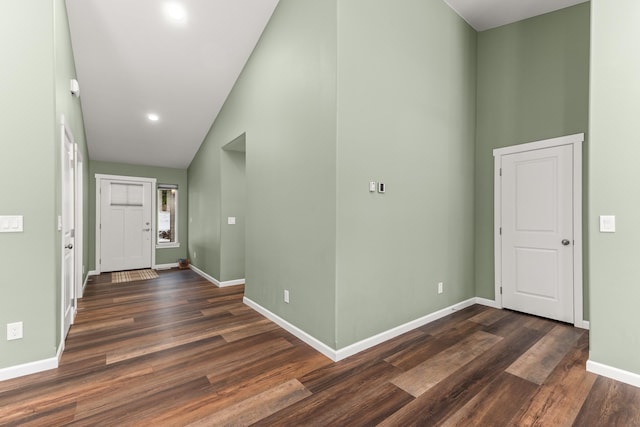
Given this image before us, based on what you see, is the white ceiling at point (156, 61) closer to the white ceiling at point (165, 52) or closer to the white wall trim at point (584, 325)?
the white ceiling at point (165, 52)

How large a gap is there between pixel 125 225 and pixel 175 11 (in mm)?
4817

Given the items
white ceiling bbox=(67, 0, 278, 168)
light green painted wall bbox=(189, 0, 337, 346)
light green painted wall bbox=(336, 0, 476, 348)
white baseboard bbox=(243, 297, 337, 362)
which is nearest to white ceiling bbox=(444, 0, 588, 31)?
light green painted wall bbox=(336, 0, 476, 348)

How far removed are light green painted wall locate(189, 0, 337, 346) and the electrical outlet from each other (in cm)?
209

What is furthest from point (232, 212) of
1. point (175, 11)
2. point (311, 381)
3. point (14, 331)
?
point (311, 381)

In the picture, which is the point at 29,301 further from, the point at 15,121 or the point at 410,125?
the point at 410,125

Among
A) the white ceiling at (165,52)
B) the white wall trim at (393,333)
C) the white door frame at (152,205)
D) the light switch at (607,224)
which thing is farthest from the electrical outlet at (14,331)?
the white door frame at (152,205)

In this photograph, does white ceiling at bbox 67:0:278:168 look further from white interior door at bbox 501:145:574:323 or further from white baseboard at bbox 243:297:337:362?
white interior door at bbox 501:145:574:323

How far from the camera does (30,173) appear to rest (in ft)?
7.42

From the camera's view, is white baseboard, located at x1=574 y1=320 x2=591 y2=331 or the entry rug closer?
white baseboard, located at x1=574 y1=320 x2=591 y2=331

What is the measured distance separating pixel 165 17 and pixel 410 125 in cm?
299

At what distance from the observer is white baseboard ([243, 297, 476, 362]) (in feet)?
8.35

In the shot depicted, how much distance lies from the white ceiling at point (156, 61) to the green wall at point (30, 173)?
1145 mm

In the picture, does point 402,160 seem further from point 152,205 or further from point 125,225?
point 125,225

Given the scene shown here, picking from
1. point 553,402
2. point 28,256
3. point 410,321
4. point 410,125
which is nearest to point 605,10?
point 410,125
